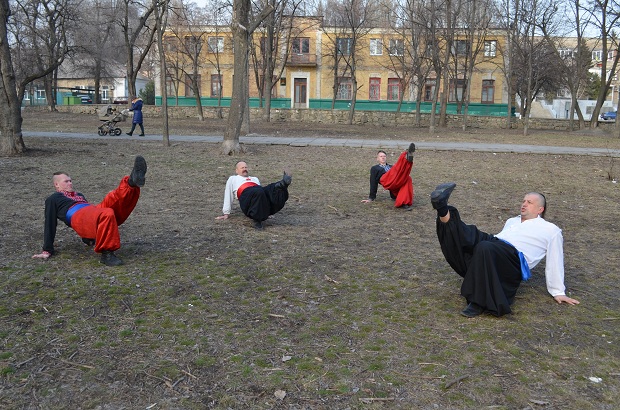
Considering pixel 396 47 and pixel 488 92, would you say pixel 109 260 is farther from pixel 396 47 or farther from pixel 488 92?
pixel 488 92

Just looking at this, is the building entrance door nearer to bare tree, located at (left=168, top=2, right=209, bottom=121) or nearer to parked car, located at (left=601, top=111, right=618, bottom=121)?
bare tree, located at (left=168, top=2, right=209, bottom=121)

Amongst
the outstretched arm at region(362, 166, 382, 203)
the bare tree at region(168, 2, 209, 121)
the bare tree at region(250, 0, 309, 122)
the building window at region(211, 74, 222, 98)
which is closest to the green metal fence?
the building window at region(211, 74, 222, 98)

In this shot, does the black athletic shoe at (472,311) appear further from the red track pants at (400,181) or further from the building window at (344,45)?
the building window at (344,45)

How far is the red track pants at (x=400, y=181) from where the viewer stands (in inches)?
363

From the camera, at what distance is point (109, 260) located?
19.4ft

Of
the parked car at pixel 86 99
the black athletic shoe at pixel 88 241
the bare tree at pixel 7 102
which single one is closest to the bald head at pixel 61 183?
the black athletic shoe at pixel 88 241

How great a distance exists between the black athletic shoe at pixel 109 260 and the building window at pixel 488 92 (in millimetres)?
49242

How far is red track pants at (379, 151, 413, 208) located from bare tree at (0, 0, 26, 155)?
10.1m

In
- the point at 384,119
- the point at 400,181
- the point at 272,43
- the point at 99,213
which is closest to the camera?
the point at 99,213

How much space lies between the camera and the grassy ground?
3545 mm

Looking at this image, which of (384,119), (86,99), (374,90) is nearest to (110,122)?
(384,119)

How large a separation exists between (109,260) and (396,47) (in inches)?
1763

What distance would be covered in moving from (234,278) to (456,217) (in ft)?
7.46

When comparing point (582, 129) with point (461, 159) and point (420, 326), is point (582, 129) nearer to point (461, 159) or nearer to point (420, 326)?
point (461, 159)
